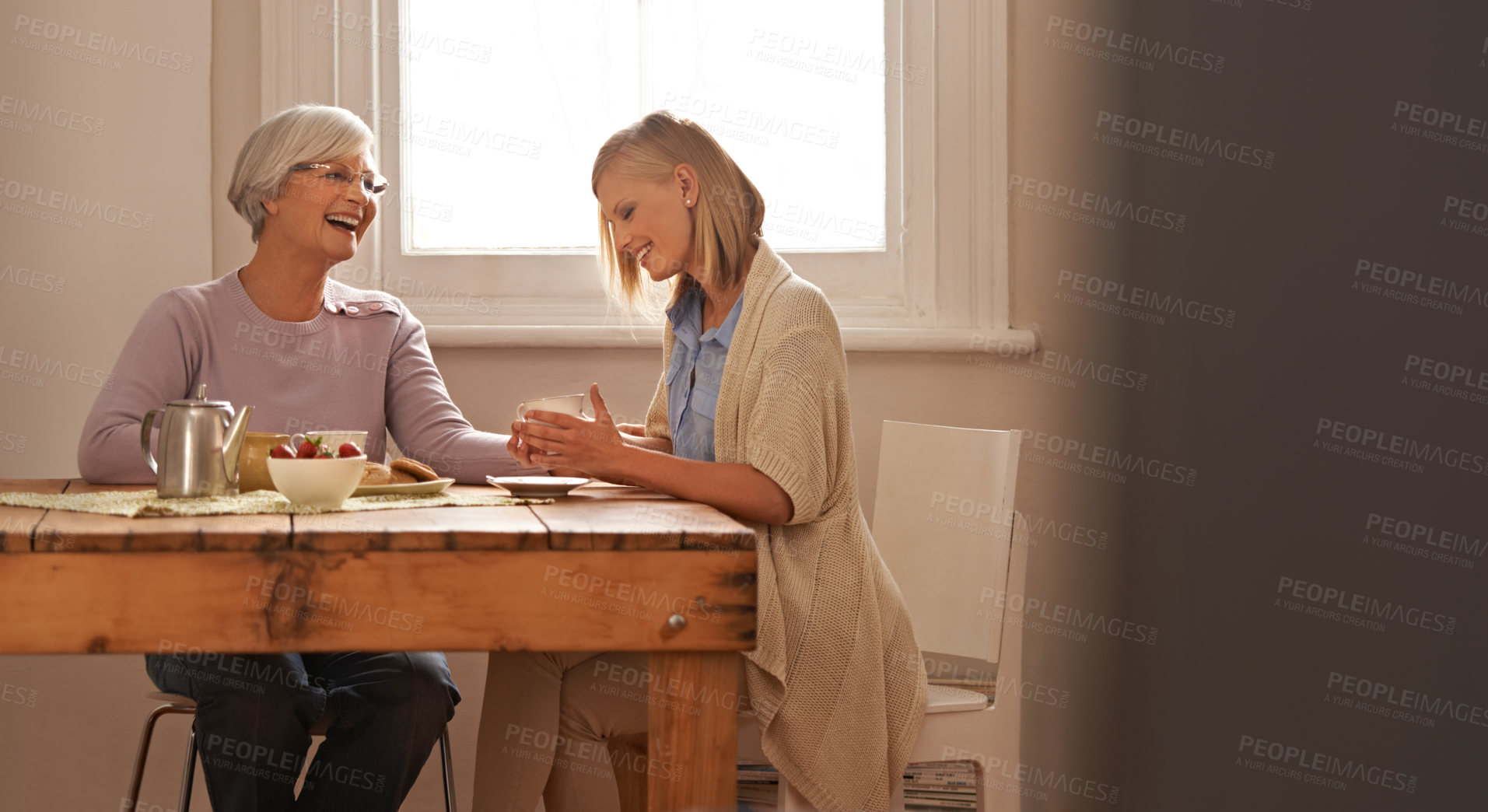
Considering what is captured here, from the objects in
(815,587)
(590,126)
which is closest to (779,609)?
(815,587)

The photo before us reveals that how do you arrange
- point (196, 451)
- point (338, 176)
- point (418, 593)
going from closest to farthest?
point (418, 593) < point (196, 451) < point (338, 176)

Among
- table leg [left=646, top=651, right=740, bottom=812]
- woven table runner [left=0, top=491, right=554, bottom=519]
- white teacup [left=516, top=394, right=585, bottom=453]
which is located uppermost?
white teacup [left=516, top=394, right=585, bottom=453]

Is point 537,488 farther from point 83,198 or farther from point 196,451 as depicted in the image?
point 83,198

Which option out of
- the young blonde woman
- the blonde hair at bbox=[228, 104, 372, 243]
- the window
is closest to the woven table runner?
the young blonde woman

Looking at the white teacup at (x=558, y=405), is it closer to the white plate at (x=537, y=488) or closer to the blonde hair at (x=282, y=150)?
the white plate at (x=537, y=488)

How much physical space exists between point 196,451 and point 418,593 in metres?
0.48

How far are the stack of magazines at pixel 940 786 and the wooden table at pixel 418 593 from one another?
0.55 m

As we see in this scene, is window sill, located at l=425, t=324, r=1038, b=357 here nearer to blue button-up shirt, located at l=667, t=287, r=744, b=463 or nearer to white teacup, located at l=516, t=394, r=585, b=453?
blue button-up shirt, located at l=667, t=287, r=744, b=463

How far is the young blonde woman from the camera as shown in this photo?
1.44m

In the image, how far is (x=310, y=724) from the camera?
64.2 inches

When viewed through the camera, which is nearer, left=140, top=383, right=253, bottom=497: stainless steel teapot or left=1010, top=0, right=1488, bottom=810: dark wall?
left=1010, top=0, right=1488, bottom=810: dark wall

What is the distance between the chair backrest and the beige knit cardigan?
0.23 metres

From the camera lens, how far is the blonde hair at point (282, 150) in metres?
1.93

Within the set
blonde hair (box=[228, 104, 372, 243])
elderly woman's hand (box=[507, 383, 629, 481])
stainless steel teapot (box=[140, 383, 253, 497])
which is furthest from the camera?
blonde hair (box=[228, 104, 372, 243])
